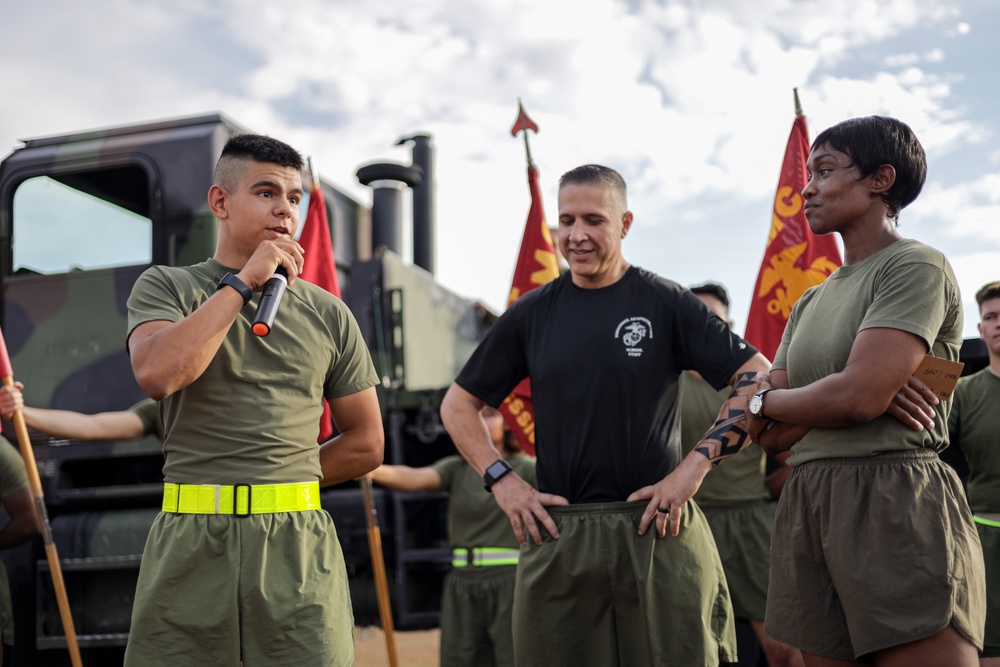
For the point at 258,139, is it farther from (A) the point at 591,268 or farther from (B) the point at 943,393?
(B) the point at 943,393

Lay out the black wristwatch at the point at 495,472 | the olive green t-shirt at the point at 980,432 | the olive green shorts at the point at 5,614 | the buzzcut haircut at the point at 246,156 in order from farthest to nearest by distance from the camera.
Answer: the olive green shorts at the point at 5,614, the olive green t-shirt at the point at 980,432, the black wristwatch at the point at 495,472, the buzzcut haircut at the point at 246,156

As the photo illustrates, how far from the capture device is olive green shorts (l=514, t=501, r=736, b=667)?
241cm

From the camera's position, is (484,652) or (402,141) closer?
(484,652)

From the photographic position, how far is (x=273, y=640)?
2.06 metres

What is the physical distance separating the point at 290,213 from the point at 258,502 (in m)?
0.72

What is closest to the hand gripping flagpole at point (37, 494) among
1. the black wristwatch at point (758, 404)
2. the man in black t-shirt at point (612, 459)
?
the man in black t-shirt at point (612, 459)

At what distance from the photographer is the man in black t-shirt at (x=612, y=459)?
2.44m

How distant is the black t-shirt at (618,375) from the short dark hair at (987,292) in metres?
1.94

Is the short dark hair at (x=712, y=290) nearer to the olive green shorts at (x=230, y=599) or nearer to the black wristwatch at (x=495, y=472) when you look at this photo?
the black wristwatch at (x=495, y=472)

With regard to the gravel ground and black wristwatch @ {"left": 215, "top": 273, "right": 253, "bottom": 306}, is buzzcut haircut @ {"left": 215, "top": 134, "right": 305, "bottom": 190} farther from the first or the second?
the gravel ground

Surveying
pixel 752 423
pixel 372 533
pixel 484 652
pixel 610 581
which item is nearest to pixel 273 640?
pixel 610 581

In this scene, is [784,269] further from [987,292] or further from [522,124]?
[522,124]

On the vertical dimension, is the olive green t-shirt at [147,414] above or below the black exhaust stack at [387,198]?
below

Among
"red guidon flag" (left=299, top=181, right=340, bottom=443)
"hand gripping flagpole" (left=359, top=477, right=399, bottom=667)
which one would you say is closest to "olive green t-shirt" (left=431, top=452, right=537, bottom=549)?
"hand gripping flagpole" (left=359, top=477, right=399, bottom=667)
